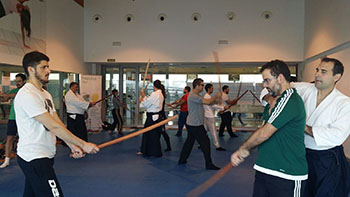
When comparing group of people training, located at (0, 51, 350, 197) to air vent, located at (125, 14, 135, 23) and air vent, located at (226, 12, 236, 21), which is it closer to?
air vent, located at (226, 12, 236, 21)

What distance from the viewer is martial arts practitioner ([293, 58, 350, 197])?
2.20m

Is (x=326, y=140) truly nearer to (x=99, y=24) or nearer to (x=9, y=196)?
(x=9, y=196)

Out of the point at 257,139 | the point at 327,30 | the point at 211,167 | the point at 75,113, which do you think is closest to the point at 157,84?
the point at 75,113

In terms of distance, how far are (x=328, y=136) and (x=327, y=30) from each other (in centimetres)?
579

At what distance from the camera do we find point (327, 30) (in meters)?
6.96

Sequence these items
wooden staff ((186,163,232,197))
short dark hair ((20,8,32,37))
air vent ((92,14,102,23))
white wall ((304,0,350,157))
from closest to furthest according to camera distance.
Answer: wooden staff ((186,163,232,197))
white wall ((304,0,350,157))
short dark hair ((20,8,32,37))
air vent ((92,14,102,23))

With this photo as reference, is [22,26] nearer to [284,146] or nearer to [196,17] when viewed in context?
[196,17]

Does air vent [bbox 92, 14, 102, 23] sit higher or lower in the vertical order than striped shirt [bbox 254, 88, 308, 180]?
higher

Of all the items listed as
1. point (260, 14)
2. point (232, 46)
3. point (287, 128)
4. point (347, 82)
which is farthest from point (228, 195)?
point (260, 14)

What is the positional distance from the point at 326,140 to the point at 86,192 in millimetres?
2974

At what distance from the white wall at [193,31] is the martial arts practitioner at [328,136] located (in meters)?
7.18

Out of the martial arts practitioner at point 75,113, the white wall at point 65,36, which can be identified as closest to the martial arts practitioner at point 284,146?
the martial arts practitioner at point 75,113

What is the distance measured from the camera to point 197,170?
4.96 metres

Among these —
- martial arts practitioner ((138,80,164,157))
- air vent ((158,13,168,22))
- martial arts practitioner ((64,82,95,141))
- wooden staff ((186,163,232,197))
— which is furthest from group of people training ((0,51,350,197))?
air vent ((158,13,168,22))
